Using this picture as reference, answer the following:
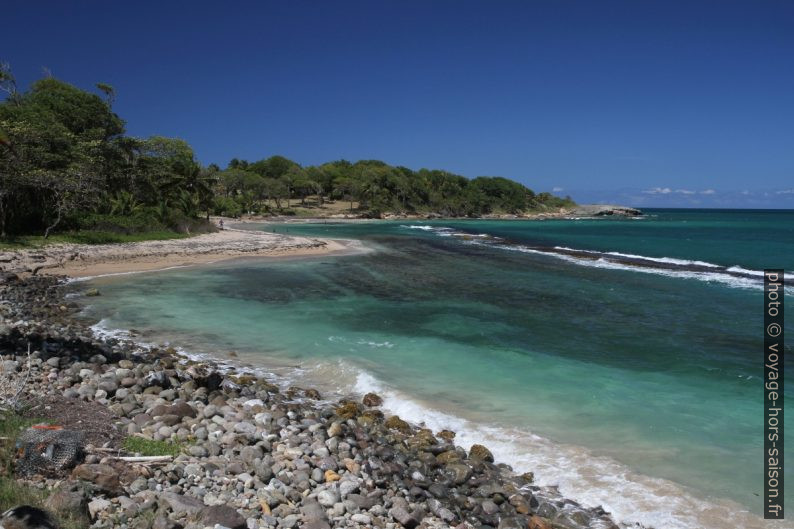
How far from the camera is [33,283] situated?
64.5 feet

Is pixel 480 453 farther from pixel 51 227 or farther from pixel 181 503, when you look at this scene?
pixel 51 227

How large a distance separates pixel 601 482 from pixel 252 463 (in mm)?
4463

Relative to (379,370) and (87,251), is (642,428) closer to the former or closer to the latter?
(379,370)

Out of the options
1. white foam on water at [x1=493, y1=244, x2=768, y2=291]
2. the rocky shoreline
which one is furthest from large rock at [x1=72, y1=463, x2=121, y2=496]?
white foam on water at [x1=493, y1=244, x2=768, y2=291]

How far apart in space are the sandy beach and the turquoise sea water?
9.51 ft

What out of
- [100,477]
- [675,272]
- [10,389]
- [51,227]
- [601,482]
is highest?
[51,227]

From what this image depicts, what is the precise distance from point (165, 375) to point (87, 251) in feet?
75.1

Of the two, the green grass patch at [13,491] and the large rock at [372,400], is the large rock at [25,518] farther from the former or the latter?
the large rock at [372,400]

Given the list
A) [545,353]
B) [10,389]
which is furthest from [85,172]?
[545,353]

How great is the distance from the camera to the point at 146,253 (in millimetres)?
30422

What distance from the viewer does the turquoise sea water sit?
293 inches

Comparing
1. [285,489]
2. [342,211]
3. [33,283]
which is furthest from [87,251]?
[342,211]

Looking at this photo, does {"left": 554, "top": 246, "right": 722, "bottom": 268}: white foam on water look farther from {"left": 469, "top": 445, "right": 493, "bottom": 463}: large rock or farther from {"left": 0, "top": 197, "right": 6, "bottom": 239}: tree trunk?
{"left": 0, "top": 197, "right": 6, "bottom": 239}: tree trunk

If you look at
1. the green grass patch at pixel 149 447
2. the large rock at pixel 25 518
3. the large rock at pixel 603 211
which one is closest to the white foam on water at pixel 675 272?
the green grass patch at pixel 149 447
